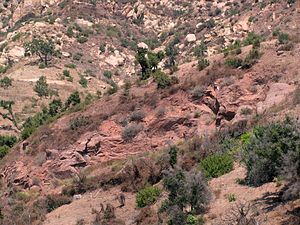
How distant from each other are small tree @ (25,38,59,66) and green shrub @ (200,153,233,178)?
2368 inches

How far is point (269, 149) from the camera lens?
1650 centimetres

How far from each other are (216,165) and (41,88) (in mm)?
52228

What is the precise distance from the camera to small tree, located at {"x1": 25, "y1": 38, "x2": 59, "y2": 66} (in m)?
79.8

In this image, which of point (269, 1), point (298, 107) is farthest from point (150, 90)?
point (269, 1)

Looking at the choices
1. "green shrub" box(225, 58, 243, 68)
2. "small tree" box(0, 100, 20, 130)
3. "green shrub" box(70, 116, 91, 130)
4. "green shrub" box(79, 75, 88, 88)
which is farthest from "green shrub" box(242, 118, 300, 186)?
"green shrub" box(79, 75, 88, 88)

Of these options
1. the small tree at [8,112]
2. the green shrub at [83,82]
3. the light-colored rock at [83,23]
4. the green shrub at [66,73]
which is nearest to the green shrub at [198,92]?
the small tree at [8,112]

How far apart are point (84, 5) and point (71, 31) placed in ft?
38.5

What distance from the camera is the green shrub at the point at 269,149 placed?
594 inches

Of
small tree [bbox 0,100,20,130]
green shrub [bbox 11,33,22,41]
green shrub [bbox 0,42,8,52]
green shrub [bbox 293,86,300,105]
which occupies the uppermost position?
green shrub [bbox 293,86,300,105]

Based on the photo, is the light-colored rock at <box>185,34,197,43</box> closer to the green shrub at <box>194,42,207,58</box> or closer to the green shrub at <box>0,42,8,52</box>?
the green shrub at <box>194,42,207,58</box>

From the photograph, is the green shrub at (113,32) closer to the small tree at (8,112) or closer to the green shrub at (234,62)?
the small tree at (8,112)

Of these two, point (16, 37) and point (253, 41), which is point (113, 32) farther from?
point (253, 41)

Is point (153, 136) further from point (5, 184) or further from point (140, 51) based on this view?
point (140, 51)

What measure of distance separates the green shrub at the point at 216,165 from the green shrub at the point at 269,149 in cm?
285
